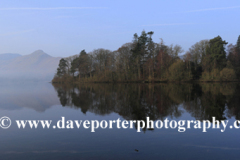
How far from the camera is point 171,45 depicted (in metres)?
67.4

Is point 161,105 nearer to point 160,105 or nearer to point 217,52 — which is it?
point 160,105

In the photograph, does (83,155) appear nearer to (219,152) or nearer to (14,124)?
(219,152)

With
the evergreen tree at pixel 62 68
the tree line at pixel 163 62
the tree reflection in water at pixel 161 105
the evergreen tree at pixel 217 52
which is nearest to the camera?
the tree reflection in water at pixel 161 105

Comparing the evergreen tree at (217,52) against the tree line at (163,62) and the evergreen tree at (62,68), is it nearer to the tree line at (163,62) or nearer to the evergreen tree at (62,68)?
the tree line at (163,62)

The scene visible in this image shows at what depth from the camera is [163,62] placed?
6475 centimetres

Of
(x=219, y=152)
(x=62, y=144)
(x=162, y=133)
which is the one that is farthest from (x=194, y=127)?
(x=62, y=144)

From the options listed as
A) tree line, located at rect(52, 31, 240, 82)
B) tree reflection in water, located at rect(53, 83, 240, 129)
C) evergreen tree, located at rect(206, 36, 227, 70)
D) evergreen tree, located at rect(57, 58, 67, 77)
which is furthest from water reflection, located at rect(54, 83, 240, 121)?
evergreen tree, located at rect(57, 58, 67, 77)

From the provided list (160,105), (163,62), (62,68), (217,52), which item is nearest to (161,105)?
(160,105)

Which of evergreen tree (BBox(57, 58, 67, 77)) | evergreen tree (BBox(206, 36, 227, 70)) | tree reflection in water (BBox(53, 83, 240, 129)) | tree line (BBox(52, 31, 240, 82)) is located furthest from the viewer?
evergreen tree (BBox(57, 58, 67, 77))

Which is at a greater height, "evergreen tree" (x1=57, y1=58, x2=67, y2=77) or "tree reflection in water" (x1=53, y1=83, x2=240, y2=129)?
"evergreen tree" (x1=57, y1=58, x2=67, y2=77)

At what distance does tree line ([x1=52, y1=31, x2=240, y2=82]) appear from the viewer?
60875mm

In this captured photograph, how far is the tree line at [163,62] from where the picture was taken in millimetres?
60875

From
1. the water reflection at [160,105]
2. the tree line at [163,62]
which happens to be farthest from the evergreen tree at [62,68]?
the water reflection at [160,105]

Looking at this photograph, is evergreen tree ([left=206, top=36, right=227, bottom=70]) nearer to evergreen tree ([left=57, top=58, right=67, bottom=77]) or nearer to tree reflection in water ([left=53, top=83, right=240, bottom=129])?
tree reflection in water ([left=53, top=83, right=240, bottom=129])
